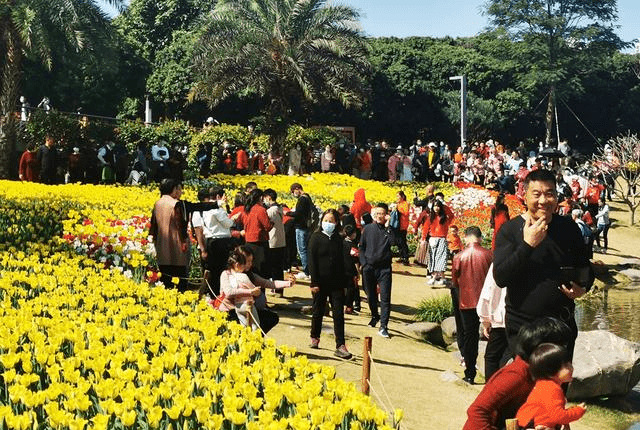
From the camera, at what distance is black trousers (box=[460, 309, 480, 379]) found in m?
10.2

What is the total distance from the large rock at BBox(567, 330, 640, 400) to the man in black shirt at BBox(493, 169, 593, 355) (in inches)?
206

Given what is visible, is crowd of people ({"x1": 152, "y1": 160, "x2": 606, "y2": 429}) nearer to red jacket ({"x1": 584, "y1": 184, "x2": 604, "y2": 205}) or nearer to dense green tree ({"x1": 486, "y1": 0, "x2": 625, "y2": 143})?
red jacket ({"x1": 584, "y1": 184, "x2": 604, "y2": 205})

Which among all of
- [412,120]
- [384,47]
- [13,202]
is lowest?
[13,202]

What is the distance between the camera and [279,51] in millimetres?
31562

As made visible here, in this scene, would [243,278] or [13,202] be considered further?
[13,202]

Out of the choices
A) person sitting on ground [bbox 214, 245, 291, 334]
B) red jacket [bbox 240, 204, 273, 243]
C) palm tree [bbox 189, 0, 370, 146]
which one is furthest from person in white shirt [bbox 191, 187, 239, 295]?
palm tree [bbox 189, 0, 370, 146]

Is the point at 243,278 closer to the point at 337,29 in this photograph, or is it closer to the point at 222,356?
the point at 222,356

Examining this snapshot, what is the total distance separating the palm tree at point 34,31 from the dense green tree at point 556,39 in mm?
32101

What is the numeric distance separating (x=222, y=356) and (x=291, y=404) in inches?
55.3

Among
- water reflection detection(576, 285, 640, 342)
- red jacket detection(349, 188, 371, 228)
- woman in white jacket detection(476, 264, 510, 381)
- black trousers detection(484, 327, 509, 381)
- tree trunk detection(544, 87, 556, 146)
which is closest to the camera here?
woman in white jacket detection(476, 264, 510, 381)

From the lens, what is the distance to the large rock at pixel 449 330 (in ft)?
44.5

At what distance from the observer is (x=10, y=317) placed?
6926mm

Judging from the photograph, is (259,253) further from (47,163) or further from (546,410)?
(47,163)

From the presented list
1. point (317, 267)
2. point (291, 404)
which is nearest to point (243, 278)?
point (317, 267)
